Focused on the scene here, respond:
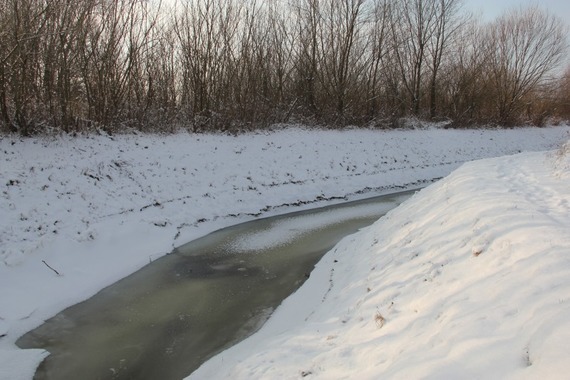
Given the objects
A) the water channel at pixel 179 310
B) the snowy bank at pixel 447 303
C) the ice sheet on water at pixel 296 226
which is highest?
the snowy bank at pixel 447 303

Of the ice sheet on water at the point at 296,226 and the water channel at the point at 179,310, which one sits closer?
the water channel at the point at 179,310

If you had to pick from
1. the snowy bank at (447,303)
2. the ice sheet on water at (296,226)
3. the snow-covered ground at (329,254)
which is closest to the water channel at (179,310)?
the ice sheet on water at (296,226)

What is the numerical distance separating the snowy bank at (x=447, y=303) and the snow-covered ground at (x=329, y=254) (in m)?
0.02

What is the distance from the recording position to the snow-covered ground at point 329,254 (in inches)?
144

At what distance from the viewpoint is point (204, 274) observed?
8828mm

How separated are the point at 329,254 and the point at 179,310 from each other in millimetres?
3674

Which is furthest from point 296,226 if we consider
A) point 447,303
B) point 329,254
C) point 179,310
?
point 447,303

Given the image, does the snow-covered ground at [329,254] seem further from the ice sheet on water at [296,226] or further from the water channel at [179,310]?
the ice sheet on water at [296,226]

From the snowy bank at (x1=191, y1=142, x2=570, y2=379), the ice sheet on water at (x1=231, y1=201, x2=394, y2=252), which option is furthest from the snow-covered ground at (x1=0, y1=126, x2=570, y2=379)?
the ice sheet on water at (x1=231, y1=201, x2=394, y2=252)

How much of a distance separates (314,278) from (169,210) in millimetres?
5810

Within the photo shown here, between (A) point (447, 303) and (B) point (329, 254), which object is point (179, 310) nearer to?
(B) point (329, 254)

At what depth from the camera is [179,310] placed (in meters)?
7.25

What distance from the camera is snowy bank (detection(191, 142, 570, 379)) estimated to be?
321 centimetres

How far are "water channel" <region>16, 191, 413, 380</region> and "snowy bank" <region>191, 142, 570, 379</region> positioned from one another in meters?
0.59
